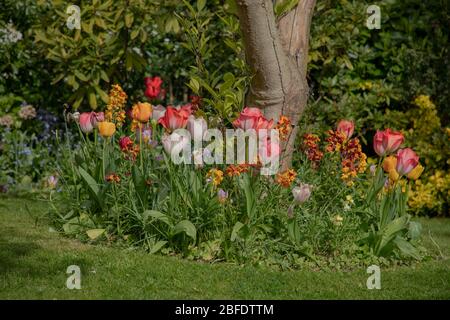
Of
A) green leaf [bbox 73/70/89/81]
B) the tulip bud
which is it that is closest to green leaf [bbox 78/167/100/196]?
the tulip bud

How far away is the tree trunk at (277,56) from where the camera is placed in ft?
18.7

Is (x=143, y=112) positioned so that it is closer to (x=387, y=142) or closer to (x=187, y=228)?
(x=187, y=228)

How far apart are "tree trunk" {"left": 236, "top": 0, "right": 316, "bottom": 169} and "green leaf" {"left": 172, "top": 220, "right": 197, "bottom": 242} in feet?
3.78

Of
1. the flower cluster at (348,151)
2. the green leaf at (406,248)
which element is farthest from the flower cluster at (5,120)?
the green leaf at (406,248)

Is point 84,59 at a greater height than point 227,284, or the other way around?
point 84,59

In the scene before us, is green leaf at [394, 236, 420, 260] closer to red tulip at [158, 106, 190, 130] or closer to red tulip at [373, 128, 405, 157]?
red tulip at [373, 128, 405, 157]

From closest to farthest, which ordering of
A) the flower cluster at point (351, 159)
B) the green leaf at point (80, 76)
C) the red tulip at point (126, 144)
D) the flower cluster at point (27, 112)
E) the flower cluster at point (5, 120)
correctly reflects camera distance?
the flower cluster at point (351, 159) → the red tulip at point (126, 144) → the green leaf at point (80, 76) → the flower cluster at point (5, 120) → the flower cluster at point (27, 112)

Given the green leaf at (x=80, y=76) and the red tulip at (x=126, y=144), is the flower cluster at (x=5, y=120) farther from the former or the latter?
the red tulip at (x=126, y=144)

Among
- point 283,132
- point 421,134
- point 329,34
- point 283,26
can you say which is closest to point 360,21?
point 329,34

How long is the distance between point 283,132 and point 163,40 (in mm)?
4162

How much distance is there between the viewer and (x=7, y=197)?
794 cm

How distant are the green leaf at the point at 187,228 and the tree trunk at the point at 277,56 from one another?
1.15 m

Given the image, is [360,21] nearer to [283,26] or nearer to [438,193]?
[438,193]

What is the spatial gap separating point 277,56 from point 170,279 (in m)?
1.91
